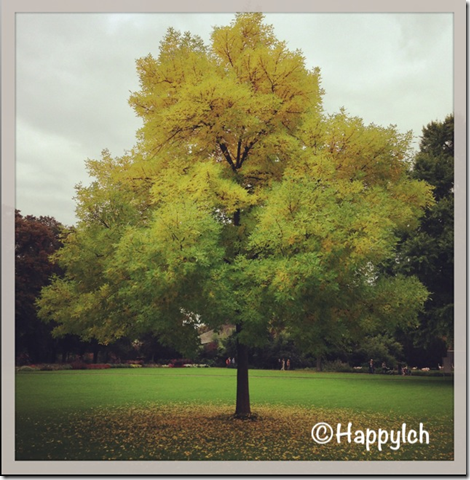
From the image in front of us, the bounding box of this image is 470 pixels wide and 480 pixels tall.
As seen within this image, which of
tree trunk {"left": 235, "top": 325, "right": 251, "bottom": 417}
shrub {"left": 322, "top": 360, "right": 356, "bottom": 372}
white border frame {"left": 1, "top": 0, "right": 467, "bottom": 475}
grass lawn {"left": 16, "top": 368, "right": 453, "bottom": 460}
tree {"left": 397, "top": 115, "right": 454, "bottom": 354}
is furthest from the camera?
shrub {"left": 322, "top": 360, "right": 356, "bottom": 372}

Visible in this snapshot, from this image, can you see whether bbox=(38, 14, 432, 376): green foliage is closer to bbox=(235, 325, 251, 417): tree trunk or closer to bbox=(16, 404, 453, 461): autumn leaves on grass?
bbox=(235, 325, 251, 417): tree trunk

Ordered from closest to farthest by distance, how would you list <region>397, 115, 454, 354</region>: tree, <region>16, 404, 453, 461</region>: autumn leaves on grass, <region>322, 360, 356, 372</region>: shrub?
<region>16, 404, 453, 461</region>: autumn leaves on grass
<region>397, 115, 454, 354</region>: tree
<region>322, 360, 356, 372</region>: shrub

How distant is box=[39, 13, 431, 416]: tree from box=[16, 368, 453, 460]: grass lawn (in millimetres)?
2350

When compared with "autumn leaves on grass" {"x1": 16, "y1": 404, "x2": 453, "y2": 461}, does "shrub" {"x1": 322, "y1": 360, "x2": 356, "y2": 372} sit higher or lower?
lower

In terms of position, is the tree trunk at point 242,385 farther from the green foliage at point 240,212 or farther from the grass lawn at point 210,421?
the green foliage at point 240,212

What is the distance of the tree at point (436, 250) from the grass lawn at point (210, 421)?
153 inches

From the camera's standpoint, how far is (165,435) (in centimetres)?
1348

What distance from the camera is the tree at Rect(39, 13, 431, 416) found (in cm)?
1136

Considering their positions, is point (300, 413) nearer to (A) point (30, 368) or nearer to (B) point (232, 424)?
(B) point (232, 424)

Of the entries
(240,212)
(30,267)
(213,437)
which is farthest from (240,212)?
(30,267)

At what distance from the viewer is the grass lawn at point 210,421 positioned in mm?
11523

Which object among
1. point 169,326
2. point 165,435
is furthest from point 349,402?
point 169,326

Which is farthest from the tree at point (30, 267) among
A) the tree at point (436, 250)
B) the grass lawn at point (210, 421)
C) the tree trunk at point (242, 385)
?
the tree at point (436, 250)

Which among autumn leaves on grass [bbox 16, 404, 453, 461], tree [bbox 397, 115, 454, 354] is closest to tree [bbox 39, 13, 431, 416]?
autumn leaves on grass [bbox 16, 404, 453, 461]
